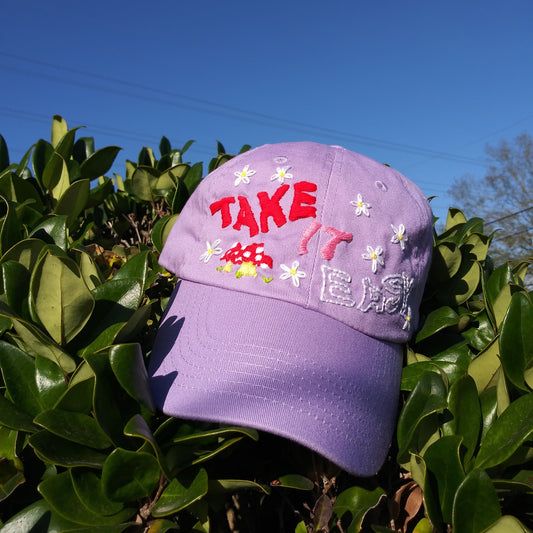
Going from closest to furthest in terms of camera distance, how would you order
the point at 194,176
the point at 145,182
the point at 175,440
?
the point at 175,440 → the point at 194,176 → the point at 145,182


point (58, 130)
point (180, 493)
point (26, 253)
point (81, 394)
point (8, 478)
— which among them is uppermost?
point (58, 130)

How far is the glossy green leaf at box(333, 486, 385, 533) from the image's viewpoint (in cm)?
90

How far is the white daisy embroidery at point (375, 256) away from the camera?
1.19 m

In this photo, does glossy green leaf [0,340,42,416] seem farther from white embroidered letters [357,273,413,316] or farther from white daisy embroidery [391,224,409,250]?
white daisy embroidery [391,224,409,250]

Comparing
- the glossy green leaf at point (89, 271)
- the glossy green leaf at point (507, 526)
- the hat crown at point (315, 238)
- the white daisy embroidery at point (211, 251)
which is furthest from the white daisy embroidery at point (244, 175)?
the glossy green leaf at point (507, 526)

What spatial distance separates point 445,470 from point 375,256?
0.47 meters

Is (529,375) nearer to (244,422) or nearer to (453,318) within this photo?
(453,318)

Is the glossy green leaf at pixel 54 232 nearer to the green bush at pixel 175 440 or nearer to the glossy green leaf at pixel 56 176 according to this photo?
the green bush at pixel 175 440

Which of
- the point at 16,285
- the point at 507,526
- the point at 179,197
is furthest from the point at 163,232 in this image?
the point at 507,526

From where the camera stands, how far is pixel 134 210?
197 centimetres

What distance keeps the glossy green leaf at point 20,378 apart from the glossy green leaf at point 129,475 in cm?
19

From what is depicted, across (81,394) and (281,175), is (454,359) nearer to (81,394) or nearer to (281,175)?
(281,175)

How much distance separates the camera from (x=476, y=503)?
790mm

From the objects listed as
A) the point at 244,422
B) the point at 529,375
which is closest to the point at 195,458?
the point at 244,422
